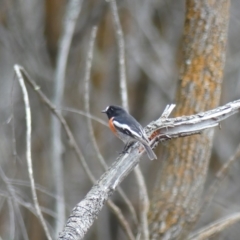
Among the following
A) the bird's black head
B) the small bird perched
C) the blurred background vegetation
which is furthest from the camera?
the blurred background vegetation

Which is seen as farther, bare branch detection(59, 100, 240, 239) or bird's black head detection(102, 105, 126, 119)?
bird's black head detection(102, 105, 126, 119)

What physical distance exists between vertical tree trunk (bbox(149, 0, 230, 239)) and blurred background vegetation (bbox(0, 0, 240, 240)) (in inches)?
104

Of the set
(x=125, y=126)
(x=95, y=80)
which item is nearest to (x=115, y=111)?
(x=125, y=126)

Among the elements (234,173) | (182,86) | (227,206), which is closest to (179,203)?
(182,86)

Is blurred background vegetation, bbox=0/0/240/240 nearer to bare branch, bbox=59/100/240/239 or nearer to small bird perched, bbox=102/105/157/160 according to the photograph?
small bird perched, bbox=102/105/157/160

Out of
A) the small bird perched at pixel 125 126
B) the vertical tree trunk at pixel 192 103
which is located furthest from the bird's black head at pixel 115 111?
the vertical tree trunk at pixel 192 103

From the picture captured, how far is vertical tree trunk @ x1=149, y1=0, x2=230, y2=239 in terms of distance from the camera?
446 cm

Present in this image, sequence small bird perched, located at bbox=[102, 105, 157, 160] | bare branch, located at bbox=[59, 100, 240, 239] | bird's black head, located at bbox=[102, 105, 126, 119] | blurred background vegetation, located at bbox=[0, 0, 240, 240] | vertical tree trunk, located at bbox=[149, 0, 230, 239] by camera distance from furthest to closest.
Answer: blurred background vegetation, located at bbox=[0, 0, 240, 240] < vertical tree trunk, located at bbox=[149, 0, 230, 239] < bird's black head, located at bbox=[102, 105, 126, 119] < small bird perched, located at bbox=[102, 105, 157, 160] < bare branch, located at bbox=[59, 100, 240, 239]

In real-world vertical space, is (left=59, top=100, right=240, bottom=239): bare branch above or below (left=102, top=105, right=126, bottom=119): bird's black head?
below

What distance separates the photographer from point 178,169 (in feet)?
14.8

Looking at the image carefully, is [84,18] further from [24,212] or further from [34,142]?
[24,212]

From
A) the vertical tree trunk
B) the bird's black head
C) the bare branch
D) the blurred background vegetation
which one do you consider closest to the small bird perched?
the bird's black head

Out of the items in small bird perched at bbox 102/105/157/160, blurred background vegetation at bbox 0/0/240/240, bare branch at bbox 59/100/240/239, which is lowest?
bare branch at bbox 59/100/240/239

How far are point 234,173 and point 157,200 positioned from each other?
12.9 feet
